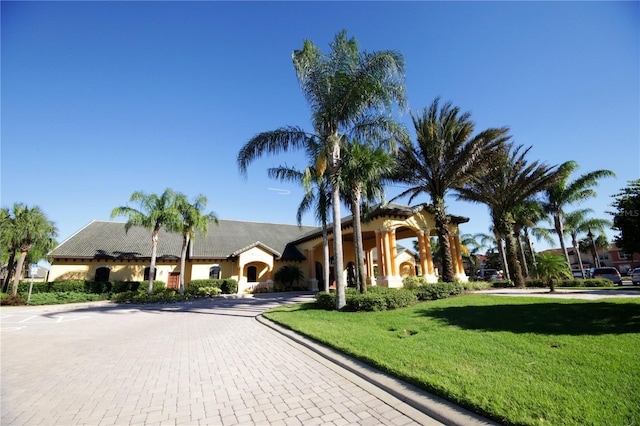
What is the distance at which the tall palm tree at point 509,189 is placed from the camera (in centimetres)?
1848

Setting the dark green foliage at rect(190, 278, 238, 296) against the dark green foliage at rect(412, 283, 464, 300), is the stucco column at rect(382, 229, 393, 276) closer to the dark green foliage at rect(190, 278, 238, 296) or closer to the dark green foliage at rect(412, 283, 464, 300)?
the dark green foliage at rect(412, 283, 464, 300)

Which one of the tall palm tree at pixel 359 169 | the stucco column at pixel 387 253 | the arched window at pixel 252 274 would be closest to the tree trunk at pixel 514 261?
the stucco column at pixel 387 253

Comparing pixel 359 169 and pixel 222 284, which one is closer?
pixel 359 169

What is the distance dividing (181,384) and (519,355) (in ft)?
19.7

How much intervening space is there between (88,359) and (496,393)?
333 inches

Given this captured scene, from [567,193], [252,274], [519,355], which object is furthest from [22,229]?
[567,193]

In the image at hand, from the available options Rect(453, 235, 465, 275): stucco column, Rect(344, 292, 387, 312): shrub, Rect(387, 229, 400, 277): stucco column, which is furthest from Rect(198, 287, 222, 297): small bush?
Rect(453, 235, 465, 275): stucco column

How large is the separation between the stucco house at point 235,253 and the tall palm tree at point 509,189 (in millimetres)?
3192

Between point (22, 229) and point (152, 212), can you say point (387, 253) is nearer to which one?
point (152, 212)

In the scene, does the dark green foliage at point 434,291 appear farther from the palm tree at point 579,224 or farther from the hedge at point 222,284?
the palm tree at point 579,224

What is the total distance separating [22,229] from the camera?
72.4 feet

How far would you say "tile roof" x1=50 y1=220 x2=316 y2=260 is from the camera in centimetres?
2461

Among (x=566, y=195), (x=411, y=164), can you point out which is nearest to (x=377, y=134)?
(x=411, y=164)

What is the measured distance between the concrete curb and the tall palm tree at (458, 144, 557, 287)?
17102 millimetres
